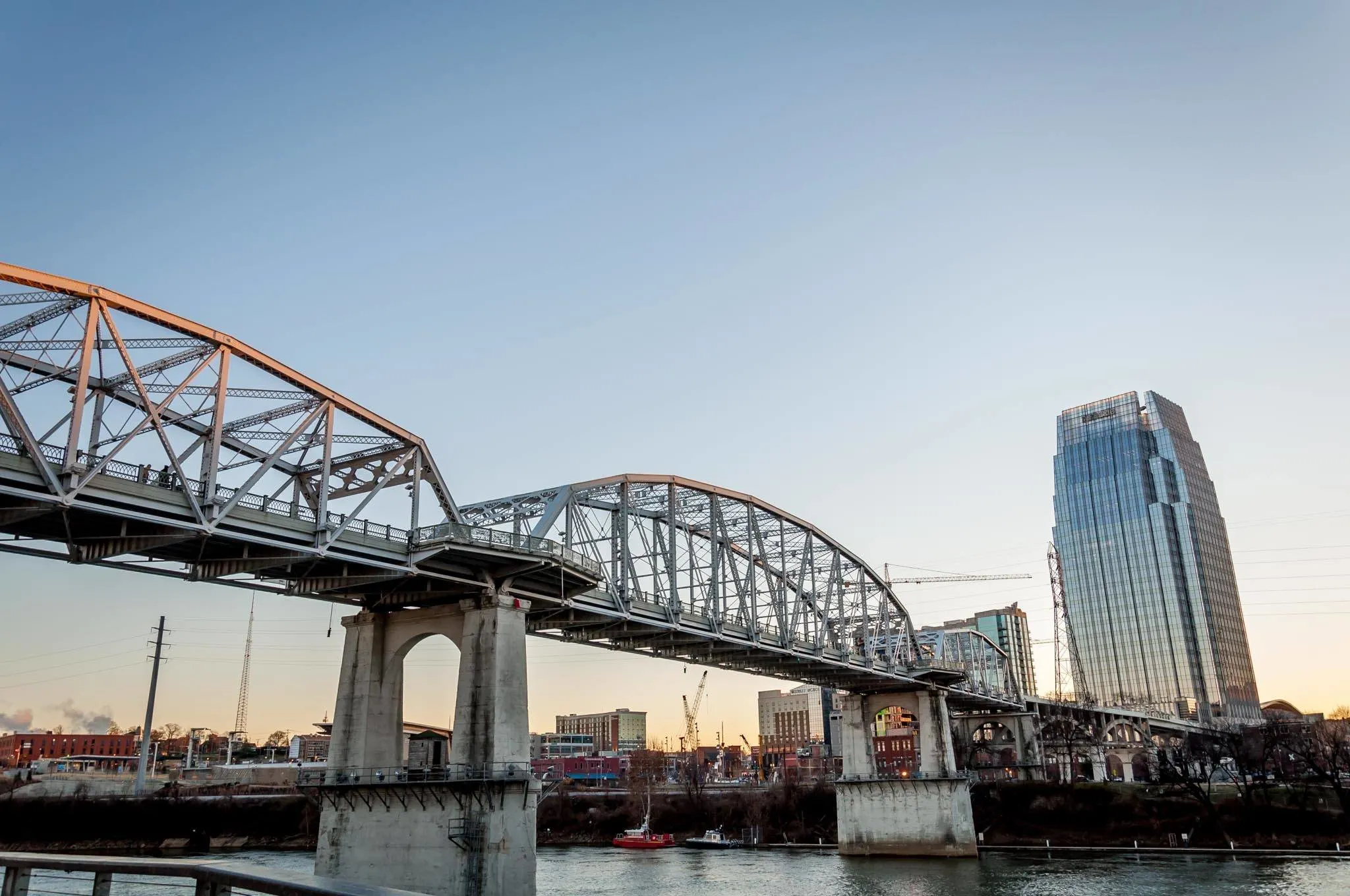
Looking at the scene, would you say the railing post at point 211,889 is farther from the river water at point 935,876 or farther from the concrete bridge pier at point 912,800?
the concrete bridge pier at point 912,800

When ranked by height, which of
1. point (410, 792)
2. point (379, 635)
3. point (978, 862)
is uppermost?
point (379, 635)

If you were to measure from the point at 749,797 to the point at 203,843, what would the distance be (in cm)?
6621

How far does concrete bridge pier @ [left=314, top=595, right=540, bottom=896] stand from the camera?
159 ft

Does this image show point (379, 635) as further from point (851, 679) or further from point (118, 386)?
point (851, 679)

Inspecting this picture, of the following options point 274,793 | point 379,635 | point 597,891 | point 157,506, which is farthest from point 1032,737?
point 157,506

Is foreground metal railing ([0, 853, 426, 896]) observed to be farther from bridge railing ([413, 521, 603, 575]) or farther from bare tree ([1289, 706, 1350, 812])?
bare tree ([1289, 706, 1350, 812])

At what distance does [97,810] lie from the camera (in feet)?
378

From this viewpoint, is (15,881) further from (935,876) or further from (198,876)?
(935,876)

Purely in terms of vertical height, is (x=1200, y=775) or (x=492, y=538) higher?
(x=492, y=538)

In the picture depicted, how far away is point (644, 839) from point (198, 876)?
119 meters

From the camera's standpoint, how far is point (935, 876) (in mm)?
77688

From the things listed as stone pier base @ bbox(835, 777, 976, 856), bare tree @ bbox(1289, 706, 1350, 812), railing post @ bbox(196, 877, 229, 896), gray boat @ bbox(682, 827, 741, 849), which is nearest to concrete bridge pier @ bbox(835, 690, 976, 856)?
stone pier base @ bbox(835, 777, 976, 856)

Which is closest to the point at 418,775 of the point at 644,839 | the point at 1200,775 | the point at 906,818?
the point at 906,818

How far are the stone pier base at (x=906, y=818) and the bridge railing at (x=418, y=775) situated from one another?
56.2m
